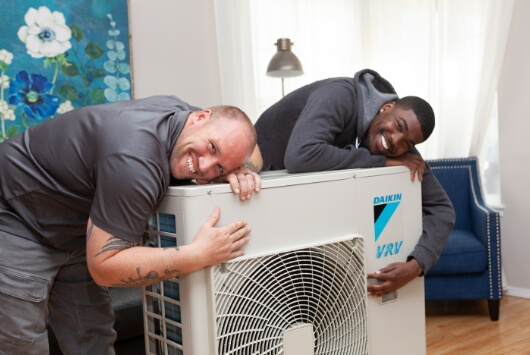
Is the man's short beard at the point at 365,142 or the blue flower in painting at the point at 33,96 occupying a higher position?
the blue flower in painting at the point at 33,96

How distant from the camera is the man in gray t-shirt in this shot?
107 cm

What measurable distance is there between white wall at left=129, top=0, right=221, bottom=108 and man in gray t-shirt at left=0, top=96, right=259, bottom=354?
1.53 m

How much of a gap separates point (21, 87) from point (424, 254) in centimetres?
187

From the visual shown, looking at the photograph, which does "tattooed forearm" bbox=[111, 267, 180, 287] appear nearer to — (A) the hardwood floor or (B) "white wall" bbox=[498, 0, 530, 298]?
(A) the hardwood floor

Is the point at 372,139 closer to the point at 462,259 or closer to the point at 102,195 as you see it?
the point at 102,195

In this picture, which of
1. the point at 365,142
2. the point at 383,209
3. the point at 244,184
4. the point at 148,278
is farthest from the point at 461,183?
the point at 148,278

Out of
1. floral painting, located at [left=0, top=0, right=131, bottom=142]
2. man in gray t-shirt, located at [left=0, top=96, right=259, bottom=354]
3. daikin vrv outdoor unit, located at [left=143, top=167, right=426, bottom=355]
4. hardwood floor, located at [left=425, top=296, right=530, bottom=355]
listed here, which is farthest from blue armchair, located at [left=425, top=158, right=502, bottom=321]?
man in gray t-shirt, located at [left=0, top=96, right=259, bottom=354]

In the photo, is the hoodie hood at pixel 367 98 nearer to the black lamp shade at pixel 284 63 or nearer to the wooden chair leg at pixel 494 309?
the black lamp shade at pixel 284 63

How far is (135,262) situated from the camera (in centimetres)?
108

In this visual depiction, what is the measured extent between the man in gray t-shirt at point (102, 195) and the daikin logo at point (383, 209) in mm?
364

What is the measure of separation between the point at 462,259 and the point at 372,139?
1.43 meters

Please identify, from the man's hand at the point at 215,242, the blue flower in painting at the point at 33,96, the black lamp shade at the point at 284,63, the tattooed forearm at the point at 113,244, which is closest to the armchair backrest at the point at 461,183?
the black lamp shade at the point at 284,63

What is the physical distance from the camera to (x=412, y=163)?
152 centimetres

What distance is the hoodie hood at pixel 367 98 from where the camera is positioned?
1.65 meters
